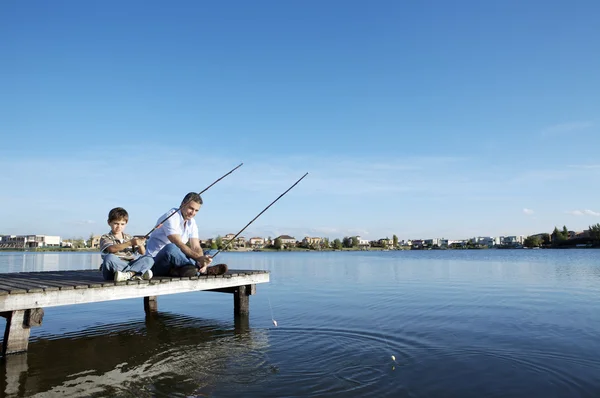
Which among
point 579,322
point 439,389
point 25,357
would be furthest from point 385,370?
point 579,322

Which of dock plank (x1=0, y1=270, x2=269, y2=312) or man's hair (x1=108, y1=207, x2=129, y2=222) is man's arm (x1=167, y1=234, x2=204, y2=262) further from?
man's hair (x1=108, y1=207, x2=129, y2=222)

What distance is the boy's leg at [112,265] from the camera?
7086 mm

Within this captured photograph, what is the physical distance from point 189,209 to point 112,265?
160 centimetres

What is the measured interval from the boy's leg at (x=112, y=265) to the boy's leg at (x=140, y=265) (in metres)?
0.11

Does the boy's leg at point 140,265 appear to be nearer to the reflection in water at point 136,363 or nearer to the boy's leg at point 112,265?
the boy's leg at point 112,265

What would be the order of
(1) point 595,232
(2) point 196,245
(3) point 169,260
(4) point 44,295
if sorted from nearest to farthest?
1. (4) point 44,295
2. (3) point 169,260
3. (2) point 196,245
4. (1) point 595,232

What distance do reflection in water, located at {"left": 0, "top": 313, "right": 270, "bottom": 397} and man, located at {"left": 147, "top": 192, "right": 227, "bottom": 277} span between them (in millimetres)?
1242

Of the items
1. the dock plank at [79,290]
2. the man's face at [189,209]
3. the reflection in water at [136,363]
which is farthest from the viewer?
the man's face at [189,209]

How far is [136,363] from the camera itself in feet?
20.4

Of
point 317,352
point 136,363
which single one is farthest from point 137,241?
point 317,352

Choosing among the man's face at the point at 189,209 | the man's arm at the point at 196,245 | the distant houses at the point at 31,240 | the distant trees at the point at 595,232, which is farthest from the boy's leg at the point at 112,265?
the distant houses at the point at 31,240

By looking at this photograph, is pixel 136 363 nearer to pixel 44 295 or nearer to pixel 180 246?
pixel 44 295

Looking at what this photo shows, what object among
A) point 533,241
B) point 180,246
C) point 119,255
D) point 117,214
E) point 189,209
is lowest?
point 119,255

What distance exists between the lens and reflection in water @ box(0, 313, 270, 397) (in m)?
5.12
